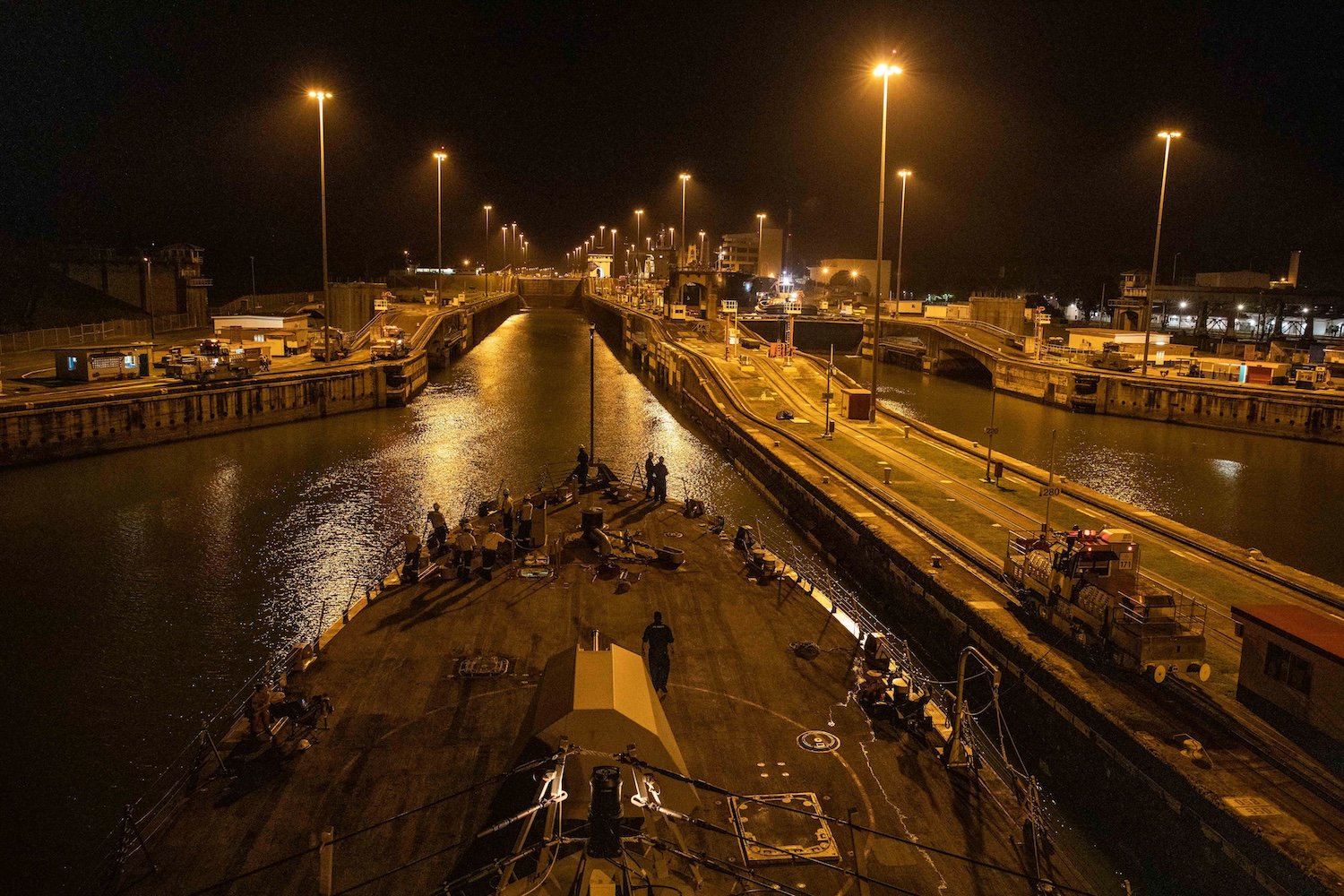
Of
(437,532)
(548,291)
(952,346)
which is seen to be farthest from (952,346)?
(548,291)

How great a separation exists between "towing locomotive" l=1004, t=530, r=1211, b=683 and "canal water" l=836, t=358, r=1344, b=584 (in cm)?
959

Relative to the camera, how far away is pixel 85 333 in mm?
71688

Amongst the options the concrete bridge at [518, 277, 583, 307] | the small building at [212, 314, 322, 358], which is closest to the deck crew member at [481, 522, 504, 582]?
the small building at [212, 314, 322, 358]

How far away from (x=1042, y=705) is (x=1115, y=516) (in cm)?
1460

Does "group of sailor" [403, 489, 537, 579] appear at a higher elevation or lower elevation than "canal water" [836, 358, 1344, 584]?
higher

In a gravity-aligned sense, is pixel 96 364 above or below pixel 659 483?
above

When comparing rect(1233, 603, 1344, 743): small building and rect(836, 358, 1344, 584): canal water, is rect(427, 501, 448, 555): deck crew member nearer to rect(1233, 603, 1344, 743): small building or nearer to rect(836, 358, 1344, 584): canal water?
rect(1233, 603, 1344, 743): small building

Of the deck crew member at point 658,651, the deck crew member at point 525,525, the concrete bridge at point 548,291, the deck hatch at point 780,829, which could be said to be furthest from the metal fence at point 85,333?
the concrete bridge at point 548,291

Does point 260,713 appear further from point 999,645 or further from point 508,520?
point 999,645

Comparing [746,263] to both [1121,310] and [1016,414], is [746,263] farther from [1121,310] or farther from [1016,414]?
[1016,414]

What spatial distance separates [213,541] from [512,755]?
24374 mm

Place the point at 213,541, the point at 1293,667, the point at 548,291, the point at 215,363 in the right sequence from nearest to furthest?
the point at 1293,667 → the point at 213,541 → the point at 215,363 → the point at 548,291

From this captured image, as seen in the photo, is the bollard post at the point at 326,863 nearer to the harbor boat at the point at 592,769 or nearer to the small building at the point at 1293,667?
the harbor boat at the point at 592,769

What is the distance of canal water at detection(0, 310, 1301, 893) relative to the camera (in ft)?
57.7
